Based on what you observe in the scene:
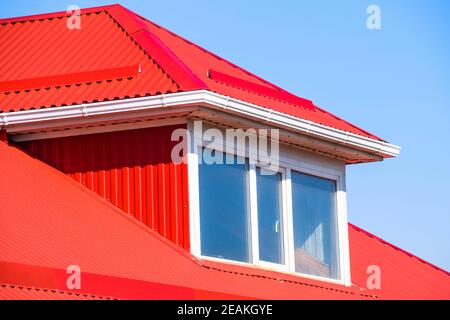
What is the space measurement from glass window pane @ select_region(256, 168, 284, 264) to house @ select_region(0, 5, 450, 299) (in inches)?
1.1

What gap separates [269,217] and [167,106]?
2654 mm

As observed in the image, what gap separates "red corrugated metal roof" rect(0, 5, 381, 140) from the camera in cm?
1938

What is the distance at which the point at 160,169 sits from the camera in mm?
19000

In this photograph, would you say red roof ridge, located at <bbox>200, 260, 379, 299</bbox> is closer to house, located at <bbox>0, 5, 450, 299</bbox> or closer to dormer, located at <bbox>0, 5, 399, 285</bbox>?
house, located at <bbox>0, 5, 450, 299</bbox>

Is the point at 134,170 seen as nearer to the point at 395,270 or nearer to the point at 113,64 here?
the point at 113,64

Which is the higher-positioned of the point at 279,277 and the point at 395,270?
the point at 395,270

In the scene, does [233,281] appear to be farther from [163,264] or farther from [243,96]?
[243,96]

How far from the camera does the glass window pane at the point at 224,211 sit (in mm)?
18875

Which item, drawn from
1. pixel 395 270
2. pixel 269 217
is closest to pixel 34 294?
pixel 269 217

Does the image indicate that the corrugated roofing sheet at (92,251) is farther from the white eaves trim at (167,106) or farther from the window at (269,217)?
the white eaves trim at (167,106)

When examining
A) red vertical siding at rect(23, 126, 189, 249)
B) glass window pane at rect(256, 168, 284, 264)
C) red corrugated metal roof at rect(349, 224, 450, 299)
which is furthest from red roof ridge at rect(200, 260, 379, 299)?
red corrugated metal roof at rect(349, 224, 450, 299)

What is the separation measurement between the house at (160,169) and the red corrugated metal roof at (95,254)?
31 millimetres

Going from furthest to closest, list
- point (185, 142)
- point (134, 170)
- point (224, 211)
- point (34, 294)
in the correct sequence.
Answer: point (134, 170)
point (224, 211)
point (185, 142)
point (34, 294)
